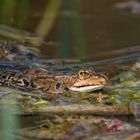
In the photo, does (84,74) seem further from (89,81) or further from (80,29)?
(80,29)

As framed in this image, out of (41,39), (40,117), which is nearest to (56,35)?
(41,39)

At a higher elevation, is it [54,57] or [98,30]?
[98,30]

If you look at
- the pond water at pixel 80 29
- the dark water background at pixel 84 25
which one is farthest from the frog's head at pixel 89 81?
the dark water background at pixel 84 25

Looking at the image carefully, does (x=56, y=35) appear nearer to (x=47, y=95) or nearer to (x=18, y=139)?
(x=47, y=95)

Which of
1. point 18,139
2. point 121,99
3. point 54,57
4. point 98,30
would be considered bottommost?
point 18,139

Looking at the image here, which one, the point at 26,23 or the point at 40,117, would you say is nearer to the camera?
the point at 40,117

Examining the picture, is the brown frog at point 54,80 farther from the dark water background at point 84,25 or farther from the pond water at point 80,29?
the dark water background at point 84,25
